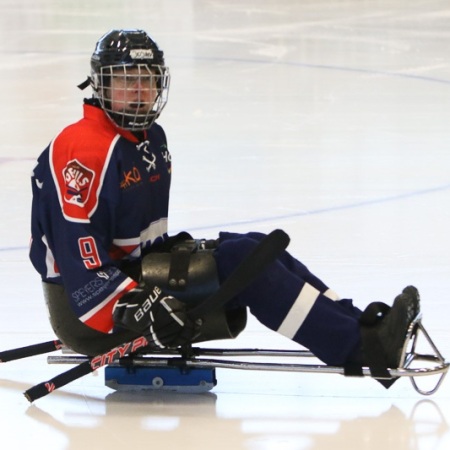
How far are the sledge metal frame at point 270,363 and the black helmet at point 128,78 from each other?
561mm

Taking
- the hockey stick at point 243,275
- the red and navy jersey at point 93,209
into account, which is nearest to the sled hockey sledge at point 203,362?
the hockey stick at point 243,275

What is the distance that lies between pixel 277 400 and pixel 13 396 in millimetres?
639

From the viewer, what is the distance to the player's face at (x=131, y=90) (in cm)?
269

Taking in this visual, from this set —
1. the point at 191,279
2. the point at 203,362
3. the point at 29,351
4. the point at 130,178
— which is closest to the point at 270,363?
the point at 203,362

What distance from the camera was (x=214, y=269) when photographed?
2.67 metres

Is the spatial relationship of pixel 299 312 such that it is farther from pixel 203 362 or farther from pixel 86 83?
pixel 86 83

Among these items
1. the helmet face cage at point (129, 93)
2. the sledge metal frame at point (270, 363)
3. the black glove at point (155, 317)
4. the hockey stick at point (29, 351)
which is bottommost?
the hockey stick at point (29, 351)

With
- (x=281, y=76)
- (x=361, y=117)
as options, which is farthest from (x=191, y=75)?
(x=361, y=117)

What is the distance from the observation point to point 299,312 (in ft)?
8.61

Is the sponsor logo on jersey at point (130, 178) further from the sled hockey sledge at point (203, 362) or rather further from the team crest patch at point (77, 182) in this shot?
the sled hockey sledge at point (203, 362)

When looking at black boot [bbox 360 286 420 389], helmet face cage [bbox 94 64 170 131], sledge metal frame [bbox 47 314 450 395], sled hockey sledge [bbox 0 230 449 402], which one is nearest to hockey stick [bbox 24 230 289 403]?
sled hockey sledge [bbox 0 230 449 402]

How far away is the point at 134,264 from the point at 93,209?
203 mm

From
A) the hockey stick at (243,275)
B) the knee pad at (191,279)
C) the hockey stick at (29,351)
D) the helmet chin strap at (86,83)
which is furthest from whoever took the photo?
the hockey stick at (29,351)

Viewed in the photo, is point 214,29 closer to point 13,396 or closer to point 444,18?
point 444,18
